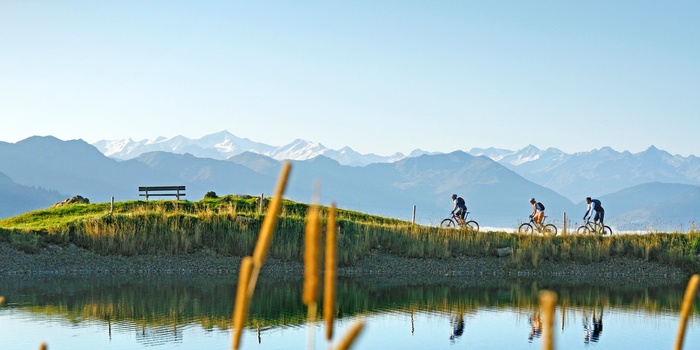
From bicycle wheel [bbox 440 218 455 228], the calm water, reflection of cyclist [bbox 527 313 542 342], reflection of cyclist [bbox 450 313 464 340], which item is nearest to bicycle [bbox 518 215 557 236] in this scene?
bicycle wheel [bbox 440 218 455 228]

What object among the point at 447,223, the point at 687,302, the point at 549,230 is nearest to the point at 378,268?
the point at 447,223

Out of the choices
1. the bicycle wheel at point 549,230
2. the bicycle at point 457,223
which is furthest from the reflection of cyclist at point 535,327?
the bicycle at point 457,223

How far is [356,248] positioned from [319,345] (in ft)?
62.5

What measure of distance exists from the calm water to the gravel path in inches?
110

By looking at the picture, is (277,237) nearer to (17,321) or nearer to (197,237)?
(197,237)

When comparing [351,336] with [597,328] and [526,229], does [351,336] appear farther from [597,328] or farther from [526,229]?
[526,229]

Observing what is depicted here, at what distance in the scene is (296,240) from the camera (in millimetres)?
45312

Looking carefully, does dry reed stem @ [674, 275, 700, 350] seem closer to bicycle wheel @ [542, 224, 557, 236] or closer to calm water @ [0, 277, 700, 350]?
calm water @ [0, 277, 700, 350]

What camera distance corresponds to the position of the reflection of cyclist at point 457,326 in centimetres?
2689

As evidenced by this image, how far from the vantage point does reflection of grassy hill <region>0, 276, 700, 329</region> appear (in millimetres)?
28438

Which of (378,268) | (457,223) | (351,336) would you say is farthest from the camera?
(457,223)

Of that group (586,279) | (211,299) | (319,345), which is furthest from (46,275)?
(586,279)

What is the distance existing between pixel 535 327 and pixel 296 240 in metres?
18.5

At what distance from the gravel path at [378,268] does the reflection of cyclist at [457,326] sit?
1058 centimetres
